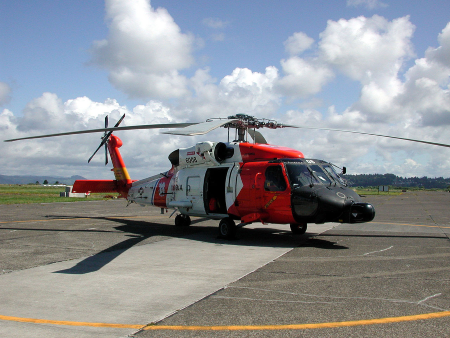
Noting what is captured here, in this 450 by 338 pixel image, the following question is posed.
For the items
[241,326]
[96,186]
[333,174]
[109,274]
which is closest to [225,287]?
[241,326]

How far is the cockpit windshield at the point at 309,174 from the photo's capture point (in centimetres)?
1118

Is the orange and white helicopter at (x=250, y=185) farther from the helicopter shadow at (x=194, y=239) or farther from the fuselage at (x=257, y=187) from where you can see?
the helicopter shadow at (x=194, y=239)

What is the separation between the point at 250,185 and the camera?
12047 mm

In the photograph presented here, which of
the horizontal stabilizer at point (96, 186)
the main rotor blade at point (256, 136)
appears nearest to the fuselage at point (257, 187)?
the main rotor blade at point (256, 136)

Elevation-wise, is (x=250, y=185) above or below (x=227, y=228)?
above

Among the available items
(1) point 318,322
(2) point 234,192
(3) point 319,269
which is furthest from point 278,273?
(2) point 234,192

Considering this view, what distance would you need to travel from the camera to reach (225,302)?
220 inches

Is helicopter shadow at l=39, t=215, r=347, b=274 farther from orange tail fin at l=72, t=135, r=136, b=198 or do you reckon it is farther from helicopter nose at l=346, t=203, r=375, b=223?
orange tail fin at l=72, t=135, r=136, b=198

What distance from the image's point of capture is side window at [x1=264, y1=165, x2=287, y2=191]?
11344 millimetres

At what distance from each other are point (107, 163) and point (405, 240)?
14255 mm

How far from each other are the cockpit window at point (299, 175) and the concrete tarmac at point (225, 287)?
193 centimetres

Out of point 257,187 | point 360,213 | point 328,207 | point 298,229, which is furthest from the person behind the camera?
point 298,229

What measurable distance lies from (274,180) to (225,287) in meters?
5.59

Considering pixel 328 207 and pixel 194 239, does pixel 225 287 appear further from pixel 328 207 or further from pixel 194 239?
pixel 194 239
